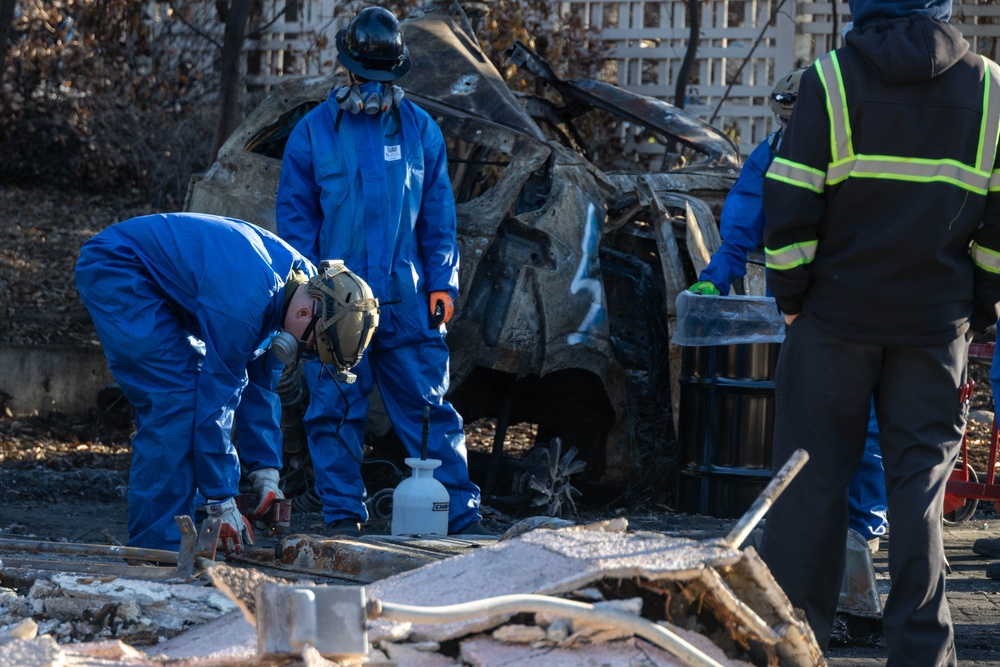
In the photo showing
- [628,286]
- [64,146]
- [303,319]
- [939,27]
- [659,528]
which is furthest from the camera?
[64,146]

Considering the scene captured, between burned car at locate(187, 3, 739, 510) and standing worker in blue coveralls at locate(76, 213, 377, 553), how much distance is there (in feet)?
5.71

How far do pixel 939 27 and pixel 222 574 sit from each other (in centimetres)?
230

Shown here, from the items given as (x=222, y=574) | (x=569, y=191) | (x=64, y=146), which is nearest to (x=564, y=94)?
(x=569, y=191)

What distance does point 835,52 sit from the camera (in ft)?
11.4

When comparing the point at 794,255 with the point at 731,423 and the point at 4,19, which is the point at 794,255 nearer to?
the point at 731,423

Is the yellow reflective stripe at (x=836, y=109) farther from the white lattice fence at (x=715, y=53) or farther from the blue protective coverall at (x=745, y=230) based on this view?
the white lattice fence at (x=715, y=53)

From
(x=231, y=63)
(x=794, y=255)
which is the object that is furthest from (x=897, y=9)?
(x=231, y=63)

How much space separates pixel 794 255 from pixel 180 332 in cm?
230

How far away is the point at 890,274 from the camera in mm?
3475

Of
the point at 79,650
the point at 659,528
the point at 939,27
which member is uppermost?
the point at 939,27

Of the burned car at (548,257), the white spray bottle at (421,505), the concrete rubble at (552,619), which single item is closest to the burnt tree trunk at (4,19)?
the burned car at (548,257)

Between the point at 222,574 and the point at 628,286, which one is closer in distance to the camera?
the point at 222,574

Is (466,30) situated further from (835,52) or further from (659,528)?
(835,52)

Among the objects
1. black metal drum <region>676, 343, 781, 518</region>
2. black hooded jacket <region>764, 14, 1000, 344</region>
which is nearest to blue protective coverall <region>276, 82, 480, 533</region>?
black metal drum <region>676, 343, 781, 518</region>
